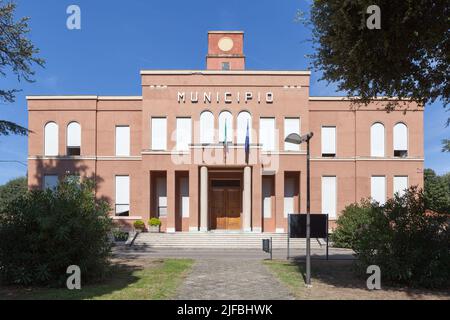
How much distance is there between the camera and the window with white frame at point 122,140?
35.5 m

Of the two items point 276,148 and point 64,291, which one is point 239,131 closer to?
point 276,148

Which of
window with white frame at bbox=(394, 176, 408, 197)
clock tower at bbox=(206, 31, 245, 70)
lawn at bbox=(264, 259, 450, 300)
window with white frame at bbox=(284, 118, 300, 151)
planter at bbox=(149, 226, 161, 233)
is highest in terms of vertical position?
clock tower at bbox=(206, 31, 245, 70)

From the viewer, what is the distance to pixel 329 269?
15977 mm

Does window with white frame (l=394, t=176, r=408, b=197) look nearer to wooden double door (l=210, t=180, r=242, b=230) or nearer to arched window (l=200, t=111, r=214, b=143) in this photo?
wooden double door (l=210, t=180, r=242, b=230)

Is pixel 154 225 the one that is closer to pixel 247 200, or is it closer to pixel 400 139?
pixel 247 200

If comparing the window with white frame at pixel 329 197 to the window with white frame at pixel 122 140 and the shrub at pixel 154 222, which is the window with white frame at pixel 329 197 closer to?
the shrub at pixel 154 222

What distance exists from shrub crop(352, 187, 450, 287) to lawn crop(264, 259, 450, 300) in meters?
0.46

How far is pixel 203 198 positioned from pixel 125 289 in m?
20.1

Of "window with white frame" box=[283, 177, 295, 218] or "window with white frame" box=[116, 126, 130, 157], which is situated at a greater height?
"window with white frame" box=[116, 126, 130, 157]

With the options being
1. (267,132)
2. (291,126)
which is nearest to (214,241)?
(267,132)

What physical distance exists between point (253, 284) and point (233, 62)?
30.5 metres

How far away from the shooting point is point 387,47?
10.9 m

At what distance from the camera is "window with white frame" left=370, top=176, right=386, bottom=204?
34438 millimetres

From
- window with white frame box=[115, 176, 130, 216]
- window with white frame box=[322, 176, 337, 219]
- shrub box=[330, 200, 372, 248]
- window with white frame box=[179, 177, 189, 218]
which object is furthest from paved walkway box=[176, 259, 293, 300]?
window with white frame box=[115, 176, 130, 216]
